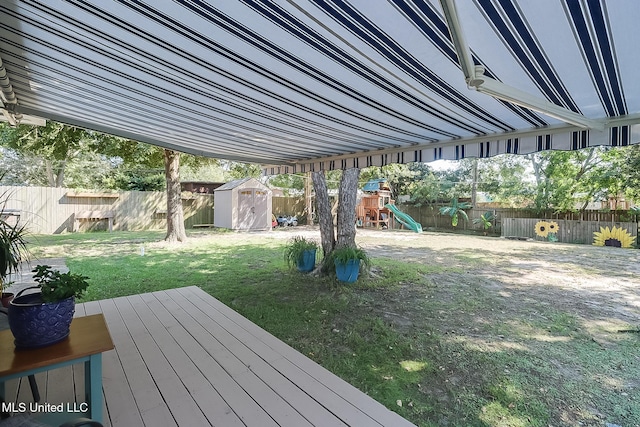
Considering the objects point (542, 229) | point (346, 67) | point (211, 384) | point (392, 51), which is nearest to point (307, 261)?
point (211, 384)

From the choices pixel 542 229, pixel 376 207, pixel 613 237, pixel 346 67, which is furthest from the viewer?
pixel 376 207

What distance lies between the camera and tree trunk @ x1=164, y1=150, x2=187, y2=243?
958cm

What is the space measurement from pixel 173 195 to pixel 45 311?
8.72 m

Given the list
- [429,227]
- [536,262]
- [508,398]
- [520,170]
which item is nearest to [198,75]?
[508,398]

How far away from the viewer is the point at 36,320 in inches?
60.4

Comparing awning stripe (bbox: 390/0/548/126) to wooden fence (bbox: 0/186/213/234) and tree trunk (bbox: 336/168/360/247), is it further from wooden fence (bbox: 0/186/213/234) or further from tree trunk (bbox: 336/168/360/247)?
wooden fence (bbox: 0/186/213/234)

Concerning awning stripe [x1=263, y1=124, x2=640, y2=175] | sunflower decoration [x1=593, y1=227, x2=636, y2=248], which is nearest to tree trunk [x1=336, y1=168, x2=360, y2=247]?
awning stripe [x1=263, y1=124, x2=640, y2=175]

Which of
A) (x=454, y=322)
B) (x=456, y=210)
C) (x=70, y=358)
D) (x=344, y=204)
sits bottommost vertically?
(x=454, y=322)

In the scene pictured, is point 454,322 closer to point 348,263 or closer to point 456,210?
point 348,263

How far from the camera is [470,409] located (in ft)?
7.39

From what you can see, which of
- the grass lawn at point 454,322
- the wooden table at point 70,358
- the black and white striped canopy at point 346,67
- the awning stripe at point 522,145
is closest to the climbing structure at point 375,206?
the grass lawn at point 454,322

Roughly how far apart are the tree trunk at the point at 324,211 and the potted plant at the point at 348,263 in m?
0.54

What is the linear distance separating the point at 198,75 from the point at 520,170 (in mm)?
20925

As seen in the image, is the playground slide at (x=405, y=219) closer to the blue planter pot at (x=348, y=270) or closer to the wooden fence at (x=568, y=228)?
the wooden fence at (x=568, y=228)
